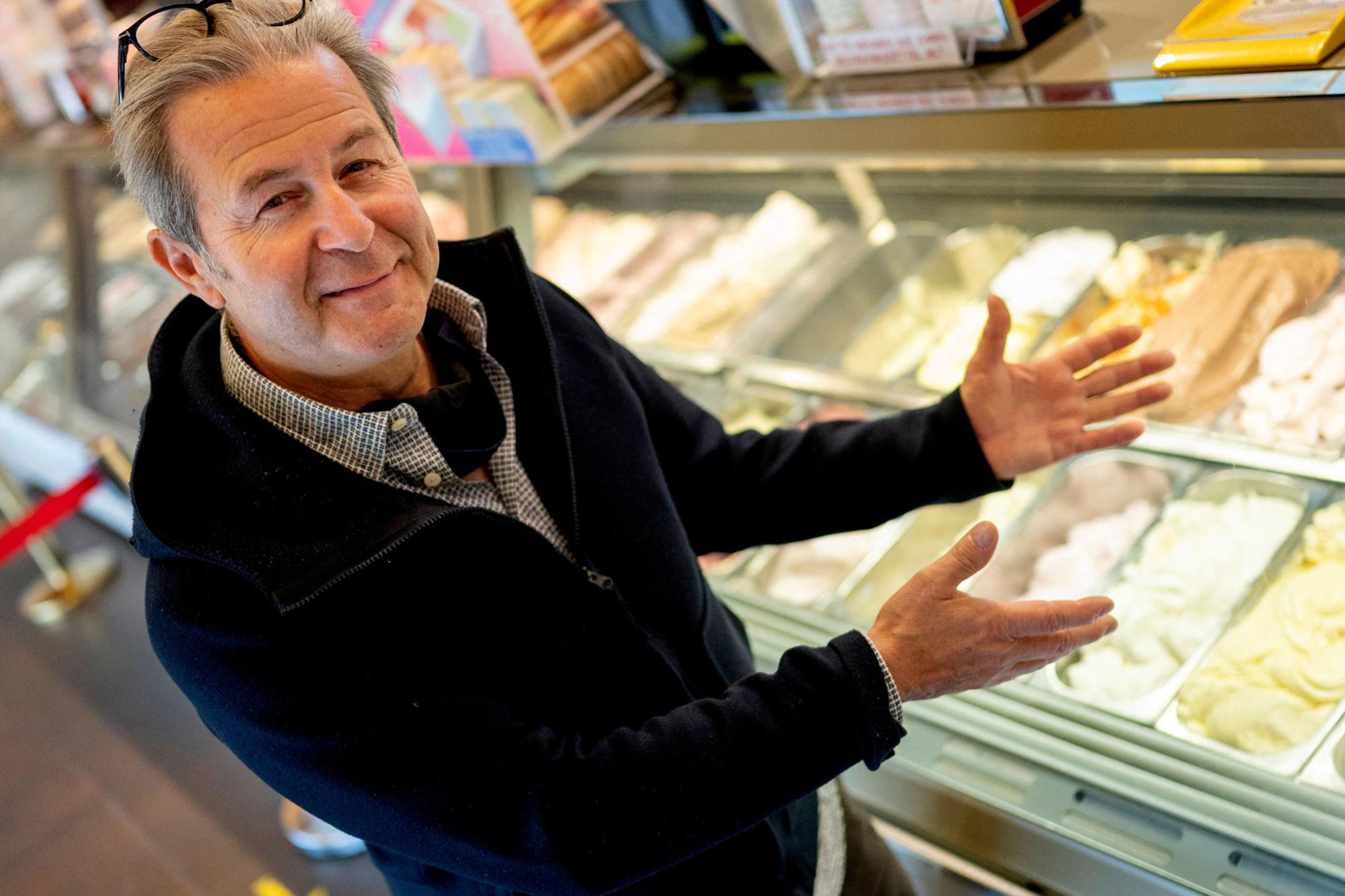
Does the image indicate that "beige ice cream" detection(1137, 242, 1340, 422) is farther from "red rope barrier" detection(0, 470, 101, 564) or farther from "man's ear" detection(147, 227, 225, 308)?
"red rope barrier" detection(0, 470, 101, 564)

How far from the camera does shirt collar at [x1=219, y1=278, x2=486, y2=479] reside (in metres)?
1.41

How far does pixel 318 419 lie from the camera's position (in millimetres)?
1420

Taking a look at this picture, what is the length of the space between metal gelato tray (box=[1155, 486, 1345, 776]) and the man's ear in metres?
1.60

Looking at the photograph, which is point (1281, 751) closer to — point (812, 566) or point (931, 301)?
point (812, 566)

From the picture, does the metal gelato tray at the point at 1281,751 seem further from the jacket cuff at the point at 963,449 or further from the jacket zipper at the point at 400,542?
the jacket zipper at the point at 400,542

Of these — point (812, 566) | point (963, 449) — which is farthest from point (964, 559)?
point (812, 566)

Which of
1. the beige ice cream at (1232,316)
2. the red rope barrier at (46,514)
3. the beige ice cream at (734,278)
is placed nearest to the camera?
the beige ice cream at (1232,316)

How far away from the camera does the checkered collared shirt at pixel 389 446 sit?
1.42m

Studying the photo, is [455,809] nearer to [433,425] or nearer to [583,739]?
[583,739]

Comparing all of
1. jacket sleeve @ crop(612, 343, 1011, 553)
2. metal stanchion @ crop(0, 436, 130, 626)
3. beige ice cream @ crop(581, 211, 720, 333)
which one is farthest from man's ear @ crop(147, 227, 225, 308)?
metal stanchion @ crop(0, 436, 130, 626)

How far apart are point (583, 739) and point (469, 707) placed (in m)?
0.16

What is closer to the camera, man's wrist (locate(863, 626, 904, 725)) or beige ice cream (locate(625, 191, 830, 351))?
man's wrist (locate(863, 626, 904, 725))

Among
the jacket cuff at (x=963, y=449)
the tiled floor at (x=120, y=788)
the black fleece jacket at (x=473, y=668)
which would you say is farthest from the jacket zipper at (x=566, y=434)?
the tiled floor at (x=120, y=788)

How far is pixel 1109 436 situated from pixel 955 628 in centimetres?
56
